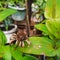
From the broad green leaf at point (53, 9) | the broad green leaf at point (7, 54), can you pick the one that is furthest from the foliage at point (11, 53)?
the broad green leaf at point (53, 9)

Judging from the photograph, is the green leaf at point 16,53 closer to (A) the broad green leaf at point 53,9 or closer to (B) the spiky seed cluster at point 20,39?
(B) the spiky seed cluster at point 20,39

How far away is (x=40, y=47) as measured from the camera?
0.57 meters

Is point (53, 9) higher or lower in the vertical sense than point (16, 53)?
higher

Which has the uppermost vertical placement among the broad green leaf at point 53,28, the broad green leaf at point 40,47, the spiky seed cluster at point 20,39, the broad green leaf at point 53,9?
the broad green leaf at point 53,9

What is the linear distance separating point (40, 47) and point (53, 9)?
0.36 feet

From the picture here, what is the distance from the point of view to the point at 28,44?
1.85 ft

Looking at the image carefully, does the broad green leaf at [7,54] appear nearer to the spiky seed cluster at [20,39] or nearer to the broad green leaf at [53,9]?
the spiky seed cluster at [20,39]

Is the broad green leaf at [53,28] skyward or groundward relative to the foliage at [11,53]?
skyward

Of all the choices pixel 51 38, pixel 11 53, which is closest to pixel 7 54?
pixel 11 53

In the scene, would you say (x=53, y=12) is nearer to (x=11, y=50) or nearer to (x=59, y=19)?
(x=59, y=19)

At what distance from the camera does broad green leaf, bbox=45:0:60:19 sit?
539 mm

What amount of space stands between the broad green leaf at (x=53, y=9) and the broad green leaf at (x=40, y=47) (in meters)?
0.07

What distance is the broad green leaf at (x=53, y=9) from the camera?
539 mm

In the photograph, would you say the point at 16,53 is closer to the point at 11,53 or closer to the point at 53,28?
the point at 11,53
